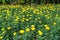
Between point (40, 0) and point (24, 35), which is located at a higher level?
point (24, 35)

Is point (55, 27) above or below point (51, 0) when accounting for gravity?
above

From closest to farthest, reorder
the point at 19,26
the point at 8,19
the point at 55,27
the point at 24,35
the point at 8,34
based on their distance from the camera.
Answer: the point at 24,35
the point at 55,27
the point at 8,34
the point at 19,26
the point at 8,19

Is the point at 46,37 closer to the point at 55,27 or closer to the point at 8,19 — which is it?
the point at 55,27

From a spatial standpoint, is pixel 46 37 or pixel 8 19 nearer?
pixel 46 37

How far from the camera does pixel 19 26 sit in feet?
11.5

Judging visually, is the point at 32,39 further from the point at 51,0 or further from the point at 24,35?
the point at 51,0

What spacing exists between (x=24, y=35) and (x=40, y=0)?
61.0ft

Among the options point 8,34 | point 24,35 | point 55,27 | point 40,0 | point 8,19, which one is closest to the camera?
point 24,35

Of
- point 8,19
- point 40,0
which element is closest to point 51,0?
point 40,0

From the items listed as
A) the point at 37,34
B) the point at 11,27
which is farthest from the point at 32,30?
the point at 11,27

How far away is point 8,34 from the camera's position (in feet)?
10.7

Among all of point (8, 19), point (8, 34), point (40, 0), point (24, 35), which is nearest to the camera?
point (24, 35)

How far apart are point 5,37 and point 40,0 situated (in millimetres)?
18262

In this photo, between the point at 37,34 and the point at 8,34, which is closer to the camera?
the point at 37,34
